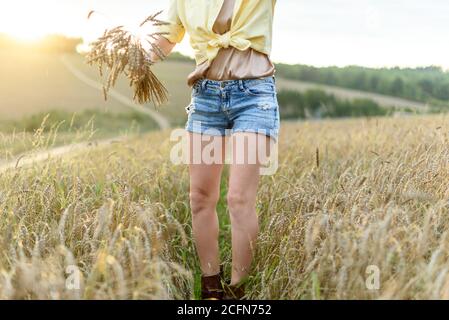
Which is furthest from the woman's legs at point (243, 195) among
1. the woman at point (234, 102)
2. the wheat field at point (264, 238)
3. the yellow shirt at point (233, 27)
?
the yellow shirt at point (233, 27)

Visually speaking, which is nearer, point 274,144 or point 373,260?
point 373,260

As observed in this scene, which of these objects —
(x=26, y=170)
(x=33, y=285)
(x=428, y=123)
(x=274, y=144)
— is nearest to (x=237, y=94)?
(x=274, y=144)

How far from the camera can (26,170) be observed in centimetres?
435

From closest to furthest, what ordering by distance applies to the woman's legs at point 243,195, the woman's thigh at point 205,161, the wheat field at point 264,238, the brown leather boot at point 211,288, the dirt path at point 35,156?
the wheat field at point 264,238 < the woman's legs at point 243,195 < the woman's thigh at point 205,161 < the brown leather boot at point 211,288 < the dirt path at point 35,156

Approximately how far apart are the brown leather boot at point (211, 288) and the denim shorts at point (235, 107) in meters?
0.78

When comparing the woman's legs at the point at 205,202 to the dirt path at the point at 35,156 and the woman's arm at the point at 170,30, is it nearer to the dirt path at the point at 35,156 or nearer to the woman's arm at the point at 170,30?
the woman's arm at the point at 170,30

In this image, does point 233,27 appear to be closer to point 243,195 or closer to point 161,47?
point 161,47

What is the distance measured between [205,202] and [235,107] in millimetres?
572

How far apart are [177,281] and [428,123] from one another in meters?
3.92

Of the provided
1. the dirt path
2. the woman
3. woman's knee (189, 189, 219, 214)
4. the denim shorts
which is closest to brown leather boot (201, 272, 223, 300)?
the woman

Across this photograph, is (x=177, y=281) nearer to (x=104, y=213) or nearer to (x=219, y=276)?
(x=219, y=276)

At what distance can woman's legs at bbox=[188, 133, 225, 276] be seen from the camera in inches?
131

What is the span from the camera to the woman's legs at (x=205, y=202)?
333 cm

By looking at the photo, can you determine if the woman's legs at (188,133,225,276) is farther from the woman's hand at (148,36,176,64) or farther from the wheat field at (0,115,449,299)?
the woman's hand at (148,36,176,64)
